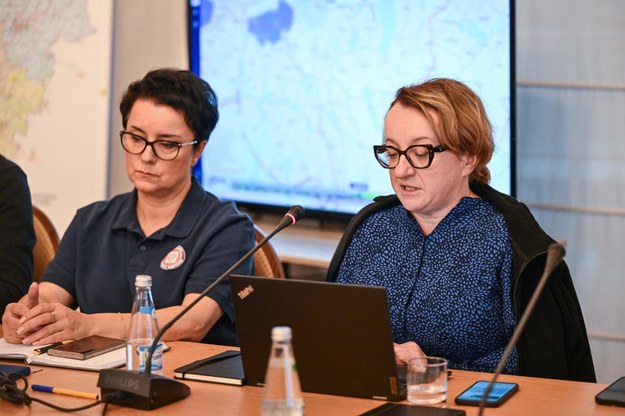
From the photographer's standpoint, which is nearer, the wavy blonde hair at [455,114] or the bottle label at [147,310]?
the bottle label at [147,310]

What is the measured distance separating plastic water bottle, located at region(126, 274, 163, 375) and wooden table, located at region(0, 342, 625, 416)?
6 centimetres

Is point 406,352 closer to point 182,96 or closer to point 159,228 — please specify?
point 159,228

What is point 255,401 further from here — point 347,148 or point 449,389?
point 347,148

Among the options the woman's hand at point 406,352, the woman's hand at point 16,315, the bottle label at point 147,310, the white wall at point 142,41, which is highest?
the white wall at point 142,41

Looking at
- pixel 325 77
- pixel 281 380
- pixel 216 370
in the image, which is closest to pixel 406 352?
pixel 216 370

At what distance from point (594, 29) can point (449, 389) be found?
1.72 m

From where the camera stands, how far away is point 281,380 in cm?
144

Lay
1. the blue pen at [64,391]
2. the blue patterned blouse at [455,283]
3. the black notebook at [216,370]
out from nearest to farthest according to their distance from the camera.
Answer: the blue pen at [64,391] < the black notebook at [216,370] < the blue patterned blouse at [455,283]

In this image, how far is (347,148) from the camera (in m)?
3.71

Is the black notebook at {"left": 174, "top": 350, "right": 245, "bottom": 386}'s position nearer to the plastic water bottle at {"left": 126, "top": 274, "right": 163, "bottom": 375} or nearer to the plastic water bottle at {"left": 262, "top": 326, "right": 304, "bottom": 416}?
the plastic water bottle at {"left": 126, "top": 274, "right": 163, "bottom": 375}

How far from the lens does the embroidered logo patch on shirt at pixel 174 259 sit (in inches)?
101

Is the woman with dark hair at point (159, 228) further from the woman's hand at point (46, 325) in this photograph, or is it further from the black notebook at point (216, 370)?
the black notebook at point (216, 370)

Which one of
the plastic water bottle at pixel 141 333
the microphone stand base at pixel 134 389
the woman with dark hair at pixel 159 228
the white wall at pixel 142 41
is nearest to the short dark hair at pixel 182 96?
the woman with dark hair at pixel 159 228

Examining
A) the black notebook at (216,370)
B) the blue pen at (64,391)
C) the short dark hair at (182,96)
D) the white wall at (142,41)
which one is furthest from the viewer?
the white wall at (142,41)
